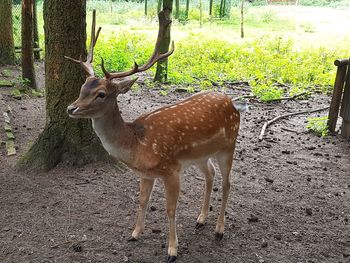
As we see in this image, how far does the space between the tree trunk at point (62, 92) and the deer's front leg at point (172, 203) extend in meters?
1.65

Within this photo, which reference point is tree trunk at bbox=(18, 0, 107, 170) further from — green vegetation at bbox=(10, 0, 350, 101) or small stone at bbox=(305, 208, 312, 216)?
green vegetation at bbox=(10, 0, 350, 101)

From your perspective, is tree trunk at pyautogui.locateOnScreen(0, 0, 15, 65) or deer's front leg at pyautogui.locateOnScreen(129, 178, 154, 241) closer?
deer's front leg at pyautogui.locateOnScreen(129, 178, 154, 241)

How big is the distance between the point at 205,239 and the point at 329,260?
1.00 meters

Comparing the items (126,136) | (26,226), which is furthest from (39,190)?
(126,136)

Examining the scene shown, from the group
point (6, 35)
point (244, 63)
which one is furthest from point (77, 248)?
point (244, 63)

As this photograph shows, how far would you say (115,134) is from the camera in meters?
3.15

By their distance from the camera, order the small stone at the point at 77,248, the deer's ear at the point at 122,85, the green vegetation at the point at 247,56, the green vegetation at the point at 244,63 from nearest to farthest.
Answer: the deer's ear at the point at 122,85, the small stone at the point at 77,248, the green vegetation at the point at 244,63, the green vegetation at the point at 247,56

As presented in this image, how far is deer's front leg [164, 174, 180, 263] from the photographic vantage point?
10.7ft

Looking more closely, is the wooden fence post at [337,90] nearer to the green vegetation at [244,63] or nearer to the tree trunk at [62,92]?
the green vegetation at [244,63]

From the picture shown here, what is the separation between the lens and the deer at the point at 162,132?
3053 mm

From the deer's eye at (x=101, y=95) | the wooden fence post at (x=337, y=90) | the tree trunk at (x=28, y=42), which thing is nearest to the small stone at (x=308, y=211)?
the deer's eye at (x=101, y=95)

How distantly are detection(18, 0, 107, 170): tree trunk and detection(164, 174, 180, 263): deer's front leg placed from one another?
1652mm

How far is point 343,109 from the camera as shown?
637 centimetres

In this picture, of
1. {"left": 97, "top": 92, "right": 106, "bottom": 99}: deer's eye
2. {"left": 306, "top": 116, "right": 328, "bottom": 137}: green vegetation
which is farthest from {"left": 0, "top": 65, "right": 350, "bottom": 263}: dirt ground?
{"left": 97, "top": 92, "right": 106, "bottom": 99}: deer's eye
